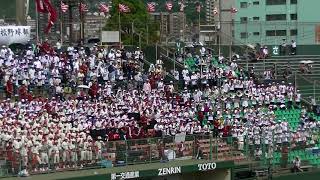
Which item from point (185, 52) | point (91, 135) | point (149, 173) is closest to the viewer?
point (149, 173)

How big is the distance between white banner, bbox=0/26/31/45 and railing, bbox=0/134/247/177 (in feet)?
30.3

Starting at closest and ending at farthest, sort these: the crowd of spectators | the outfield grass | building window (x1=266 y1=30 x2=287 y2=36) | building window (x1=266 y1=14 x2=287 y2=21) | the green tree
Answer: the outfield grass
the crowd of spectators
the green tree
building window (x1=266 y1=30 x2=287 y2=36)
building window (x1=266 y1=14 x2=287 y2=21)

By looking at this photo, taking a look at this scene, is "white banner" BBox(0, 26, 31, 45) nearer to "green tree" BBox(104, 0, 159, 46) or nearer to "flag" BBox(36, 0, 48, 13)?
"flag" BBox(36, 0, 48, 13)

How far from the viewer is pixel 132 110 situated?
29.6m

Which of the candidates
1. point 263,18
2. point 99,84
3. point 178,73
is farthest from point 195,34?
point 263,18

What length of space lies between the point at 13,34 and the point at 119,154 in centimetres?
974

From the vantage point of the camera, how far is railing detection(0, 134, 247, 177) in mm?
22312

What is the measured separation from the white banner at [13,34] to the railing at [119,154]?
923 centimetres

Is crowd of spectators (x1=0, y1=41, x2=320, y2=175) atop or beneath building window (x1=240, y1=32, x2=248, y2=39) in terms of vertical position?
beneath

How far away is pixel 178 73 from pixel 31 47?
23.0 feet

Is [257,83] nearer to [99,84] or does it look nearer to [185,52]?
[185,52]

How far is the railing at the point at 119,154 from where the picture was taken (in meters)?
22.3

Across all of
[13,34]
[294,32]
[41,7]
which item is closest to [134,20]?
[294,32]

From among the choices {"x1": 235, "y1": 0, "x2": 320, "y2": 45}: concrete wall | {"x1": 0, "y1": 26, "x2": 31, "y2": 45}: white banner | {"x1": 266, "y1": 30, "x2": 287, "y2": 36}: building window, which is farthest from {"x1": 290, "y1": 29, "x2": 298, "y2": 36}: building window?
{"x1": 0, "y1": 26, "x2": 31, "y2": 45}: white banner
